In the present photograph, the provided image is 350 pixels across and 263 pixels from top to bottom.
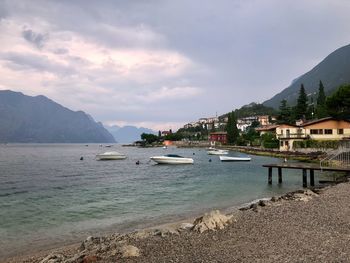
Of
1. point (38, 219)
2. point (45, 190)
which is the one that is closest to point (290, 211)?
point (38, 219)

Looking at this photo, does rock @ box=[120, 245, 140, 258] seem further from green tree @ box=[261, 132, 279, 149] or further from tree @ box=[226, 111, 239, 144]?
→ tree @ box=[226, 111, 239, 144]

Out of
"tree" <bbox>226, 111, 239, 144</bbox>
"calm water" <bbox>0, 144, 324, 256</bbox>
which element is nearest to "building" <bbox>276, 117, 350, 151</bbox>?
"calm water" <bbox>0, 144, 324, 256</bbox>

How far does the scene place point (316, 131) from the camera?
→ 3302 inches

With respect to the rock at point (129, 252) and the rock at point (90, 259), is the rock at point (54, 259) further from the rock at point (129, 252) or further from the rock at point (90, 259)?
the rock at point (129, 252)

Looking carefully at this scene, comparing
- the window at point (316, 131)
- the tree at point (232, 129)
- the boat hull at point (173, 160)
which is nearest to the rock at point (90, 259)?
the boat hull at point (173, 160)

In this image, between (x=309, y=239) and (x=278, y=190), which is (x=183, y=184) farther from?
(x=309, y=239)

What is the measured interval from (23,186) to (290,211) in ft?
113

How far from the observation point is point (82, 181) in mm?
48500

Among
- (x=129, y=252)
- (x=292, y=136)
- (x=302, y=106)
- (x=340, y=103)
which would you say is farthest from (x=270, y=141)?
(x=129, y=252)

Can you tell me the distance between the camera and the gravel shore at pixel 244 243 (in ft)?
38.4

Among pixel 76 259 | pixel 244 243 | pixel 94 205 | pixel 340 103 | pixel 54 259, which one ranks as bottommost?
pixel 94 205

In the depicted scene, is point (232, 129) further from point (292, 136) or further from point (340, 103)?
point (340, 103)

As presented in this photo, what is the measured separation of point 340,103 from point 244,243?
2836 inches

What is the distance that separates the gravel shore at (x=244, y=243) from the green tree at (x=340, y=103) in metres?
59.9
